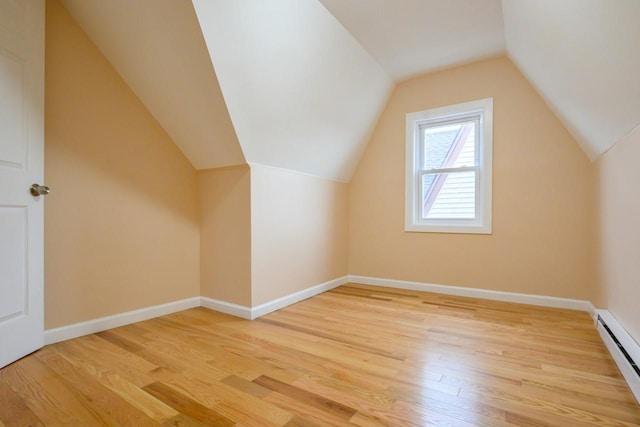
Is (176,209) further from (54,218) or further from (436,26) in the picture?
(436,26)

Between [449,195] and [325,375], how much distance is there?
2523 millimetres

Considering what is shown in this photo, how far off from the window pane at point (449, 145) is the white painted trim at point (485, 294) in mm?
1333

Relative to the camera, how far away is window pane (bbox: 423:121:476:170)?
3.35 metres

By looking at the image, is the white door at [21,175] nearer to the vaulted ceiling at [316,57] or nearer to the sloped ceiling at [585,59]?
the vaulted ceiling at [316,57]

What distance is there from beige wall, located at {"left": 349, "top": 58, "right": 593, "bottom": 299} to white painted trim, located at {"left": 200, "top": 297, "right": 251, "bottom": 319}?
70.9 inches

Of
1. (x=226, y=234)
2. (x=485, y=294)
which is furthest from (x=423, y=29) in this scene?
(x=485, y=294)

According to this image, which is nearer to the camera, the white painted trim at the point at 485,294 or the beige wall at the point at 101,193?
the beige wall at the point at 101,193

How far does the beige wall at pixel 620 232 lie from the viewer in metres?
1.71

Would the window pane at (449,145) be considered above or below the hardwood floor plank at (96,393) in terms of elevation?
above

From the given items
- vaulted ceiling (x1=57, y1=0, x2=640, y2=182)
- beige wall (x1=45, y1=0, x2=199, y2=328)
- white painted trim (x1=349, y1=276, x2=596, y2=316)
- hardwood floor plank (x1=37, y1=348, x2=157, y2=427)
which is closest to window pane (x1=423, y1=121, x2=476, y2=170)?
vaulted ceiling (x1=57, y1=0, x2=640, y2=182)

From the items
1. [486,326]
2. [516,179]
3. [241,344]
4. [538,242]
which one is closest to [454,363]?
[486,326]

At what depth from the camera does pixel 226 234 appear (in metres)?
2.72

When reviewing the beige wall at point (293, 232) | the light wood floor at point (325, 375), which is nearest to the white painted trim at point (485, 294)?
the light wood floor at point (325, 375)

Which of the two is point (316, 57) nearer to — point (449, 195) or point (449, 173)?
point (449, 173)
